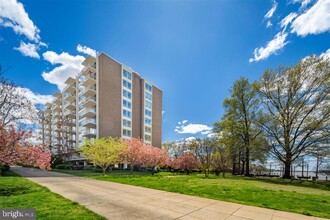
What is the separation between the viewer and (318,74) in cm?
2158

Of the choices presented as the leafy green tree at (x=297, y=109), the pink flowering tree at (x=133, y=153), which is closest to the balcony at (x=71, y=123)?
the pink flowering tree at (x=133, y=153)

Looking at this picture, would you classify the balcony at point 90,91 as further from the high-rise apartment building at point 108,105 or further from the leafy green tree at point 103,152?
the leafy green tree at point 103,152

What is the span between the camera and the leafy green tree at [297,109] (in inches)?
821

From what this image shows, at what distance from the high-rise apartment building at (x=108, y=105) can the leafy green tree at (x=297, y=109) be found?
105 ft

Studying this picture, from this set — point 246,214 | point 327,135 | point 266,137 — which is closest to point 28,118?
point 246,214

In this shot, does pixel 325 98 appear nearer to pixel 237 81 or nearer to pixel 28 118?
pixel 237 81

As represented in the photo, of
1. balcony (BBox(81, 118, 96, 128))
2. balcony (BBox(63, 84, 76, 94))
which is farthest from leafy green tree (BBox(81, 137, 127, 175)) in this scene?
balcony (BBox(63, 84, 76, 94))

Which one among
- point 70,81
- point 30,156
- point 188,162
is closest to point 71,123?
point 70,81

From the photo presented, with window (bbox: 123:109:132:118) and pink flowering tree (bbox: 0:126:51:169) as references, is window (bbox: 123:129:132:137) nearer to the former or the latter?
window (bbox: 123:109:132:118)

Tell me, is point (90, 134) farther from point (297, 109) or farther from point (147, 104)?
point (297, 109)

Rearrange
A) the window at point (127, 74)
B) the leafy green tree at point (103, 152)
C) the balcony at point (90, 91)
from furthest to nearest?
the window at point (127, 74), the balcony at point (90, 91), the leafy green tree at point (103, 152)

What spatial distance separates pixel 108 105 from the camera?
1704 inches

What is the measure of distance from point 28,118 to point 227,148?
85.4ft

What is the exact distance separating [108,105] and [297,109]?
35.9 meters
